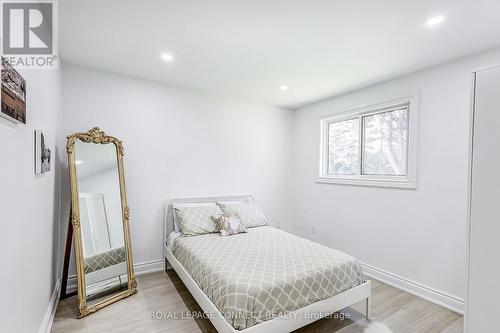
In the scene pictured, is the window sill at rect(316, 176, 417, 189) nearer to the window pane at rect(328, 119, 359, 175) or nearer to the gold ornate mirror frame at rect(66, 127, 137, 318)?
the window pane at rect(328, 119, 359, 175)

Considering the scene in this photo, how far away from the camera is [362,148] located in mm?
3510

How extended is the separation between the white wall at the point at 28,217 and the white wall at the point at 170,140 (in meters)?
0.62

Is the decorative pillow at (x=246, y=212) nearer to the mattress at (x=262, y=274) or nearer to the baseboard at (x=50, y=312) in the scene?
the mattress at (x=262, y=274)

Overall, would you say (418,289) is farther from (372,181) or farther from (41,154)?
(41,154)

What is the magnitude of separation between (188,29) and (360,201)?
9.57 ft

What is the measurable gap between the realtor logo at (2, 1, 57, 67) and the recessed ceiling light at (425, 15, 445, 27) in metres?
2.71

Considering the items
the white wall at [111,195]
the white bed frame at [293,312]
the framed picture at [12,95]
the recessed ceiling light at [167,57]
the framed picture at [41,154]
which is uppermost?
the recessed ceiling light at [167,57]

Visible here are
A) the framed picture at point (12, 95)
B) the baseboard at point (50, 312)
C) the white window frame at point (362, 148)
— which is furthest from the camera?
the white window frame at point (362, 148)

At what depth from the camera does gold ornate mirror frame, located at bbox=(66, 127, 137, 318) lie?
2227 millimetres

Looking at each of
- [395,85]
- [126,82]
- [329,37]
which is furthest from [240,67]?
[395,85]

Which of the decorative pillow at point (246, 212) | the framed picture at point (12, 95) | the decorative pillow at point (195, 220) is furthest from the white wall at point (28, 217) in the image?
the decorative pillow at point (246, 212)

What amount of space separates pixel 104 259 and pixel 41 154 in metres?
1.31

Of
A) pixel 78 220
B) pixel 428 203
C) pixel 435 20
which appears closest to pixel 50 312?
pixel 78 220

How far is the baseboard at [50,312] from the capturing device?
1.85m
